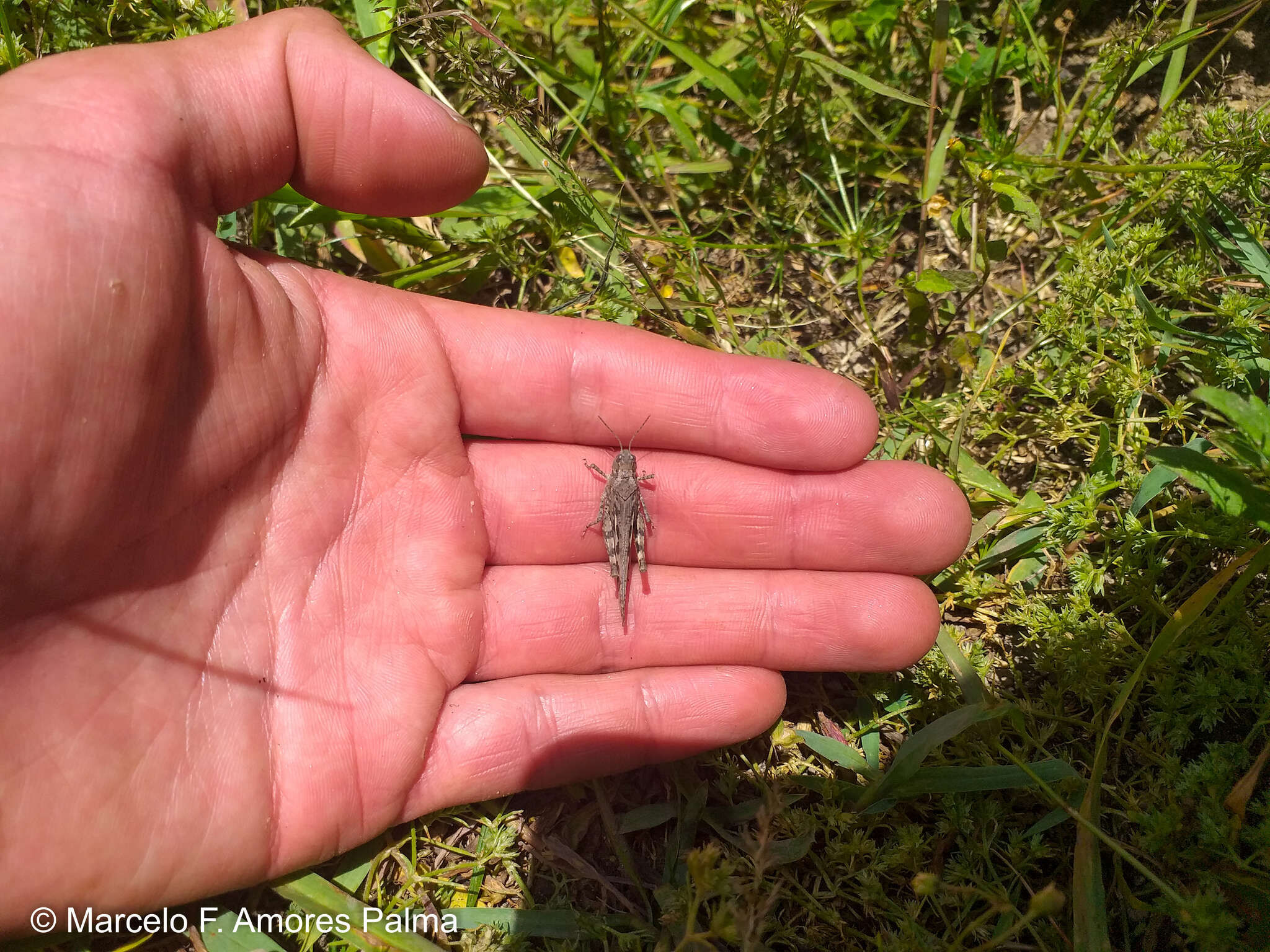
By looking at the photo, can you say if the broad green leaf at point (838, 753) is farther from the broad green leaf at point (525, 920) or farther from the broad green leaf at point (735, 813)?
the broad green leaf at point (525, 920)

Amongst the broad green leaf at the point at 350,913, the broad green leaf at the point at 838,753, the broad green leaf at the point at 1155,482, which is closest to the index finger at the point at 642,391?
the broad green leaf at the point at 1155,482

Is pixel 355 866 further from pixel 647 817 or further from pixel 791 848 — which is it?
pixel 791 848

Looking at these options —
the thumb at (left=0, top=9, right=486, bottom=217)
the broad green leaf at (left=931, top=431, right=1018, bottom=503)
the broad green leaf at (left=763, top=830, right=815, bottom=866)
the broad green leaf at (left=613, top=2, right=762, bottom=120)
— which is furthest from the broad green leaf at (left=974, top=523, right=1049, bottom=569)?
the thumb at (left=0, top=9, right=486, bottom=217)

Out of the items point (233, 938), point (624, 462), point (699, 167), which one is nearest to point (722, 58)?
point (699, 167)

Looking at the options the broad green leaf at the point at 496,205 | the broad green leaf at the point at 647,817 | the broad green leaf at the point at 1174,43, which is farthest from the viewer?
the broad green leaf at the point at 496,205

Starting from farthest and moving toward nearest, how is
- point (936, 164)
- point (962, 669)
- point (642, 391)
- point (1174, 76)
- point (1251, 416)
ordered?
point (936, 164) → point (1174, 76) → point (642, 391) → point (962, 669) → point (1251, 416)

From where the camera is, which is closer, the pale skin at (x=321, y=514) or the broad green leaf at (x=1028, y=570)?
the pale skin at (x=321, y=514)

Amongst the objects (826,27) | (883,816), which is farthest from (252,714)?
(826,27)
